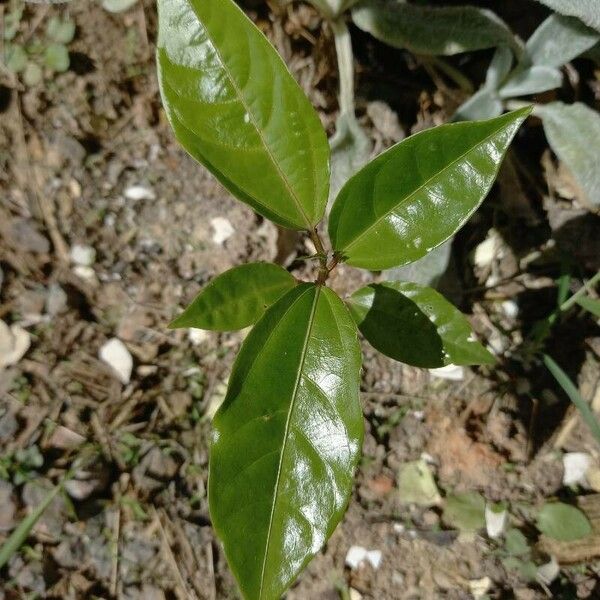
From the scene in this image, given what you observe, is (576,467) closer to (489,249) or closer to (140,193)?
(489,249)

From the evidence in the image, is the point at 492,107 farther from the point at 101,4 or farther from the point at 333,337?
the point at 101,4

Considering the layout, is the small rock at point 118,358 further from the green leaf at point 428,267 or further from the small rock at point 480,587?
the small rock at point 480,587

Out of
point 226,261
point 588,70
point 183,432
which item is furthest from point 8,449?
point 588,70

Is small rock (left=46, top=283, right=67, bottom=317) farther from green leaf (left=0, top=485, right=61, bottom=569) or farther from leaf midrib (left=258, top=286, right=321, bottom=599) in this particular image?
leaf midrib (left=258, top=286, right=321, bottom=599)

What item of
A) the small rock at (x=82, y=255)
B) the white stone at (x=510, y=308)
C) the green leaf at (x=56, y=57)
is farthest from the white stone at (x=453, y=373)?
the green leaf at (x=56, y=57)

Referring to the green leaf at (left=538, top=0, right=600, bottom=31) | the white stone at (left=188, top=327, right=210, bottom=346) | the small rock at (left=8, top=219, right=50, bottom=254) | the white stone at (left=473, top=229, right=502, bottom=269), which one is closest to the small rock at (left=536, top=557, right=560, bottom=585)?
the white stone at (left=473, top=229, right=502, bottom=269)

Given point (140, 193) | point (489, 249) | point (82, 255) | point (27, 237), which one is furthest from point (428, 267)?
point (27, 237)
